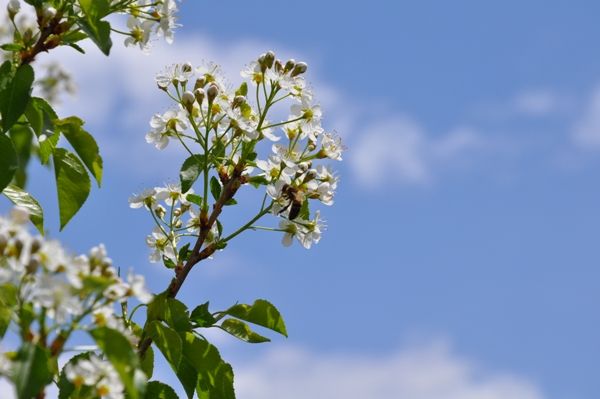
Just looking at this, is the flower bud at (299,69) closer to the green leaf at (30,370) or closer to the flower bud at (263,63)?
the flower bud at (263,63)

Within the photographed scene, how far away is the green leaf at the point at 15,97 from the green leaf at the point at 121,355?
3.54ft

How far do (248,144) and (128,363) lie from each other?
1.38 m

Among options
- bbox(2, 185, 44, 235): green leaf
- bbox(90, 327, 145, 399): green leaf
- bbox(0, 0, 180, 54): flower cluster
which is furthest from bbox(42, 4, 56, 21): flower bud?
bbox(90, 327, 145, 399): green leaf

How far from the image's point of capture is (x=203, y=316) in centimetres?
314

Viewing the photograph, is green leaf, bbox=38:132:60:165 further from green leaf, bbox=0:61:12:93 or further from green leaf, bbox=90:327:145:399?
green leaf, bbox=90:327:145:399

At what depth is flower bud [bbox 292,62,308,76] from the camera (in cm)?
338

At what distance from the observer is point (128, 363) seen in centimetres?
201

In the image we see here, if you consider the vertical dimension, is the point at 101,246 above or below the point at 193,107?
below

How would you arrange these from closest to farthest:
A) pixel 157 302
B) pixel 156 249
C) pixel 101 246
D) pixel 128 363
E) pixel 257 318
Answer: pixel 128 363, pixel 101 246, pixel 157 302, pixel 257 318, pixel 156 249

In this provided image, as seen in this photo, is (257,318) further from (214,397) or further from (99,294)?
(99,294)

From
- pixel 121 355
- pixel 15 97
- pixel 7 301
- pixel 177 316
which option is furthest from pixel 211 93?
pixel 121 355

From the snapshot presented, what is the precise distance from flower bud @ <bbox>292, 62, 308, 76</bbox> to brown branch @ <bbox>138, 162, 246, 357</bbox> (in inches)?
13.8

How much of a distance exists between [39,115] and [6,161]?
28cm

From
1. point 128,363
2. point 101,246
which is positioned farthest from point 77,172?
point 128,363
